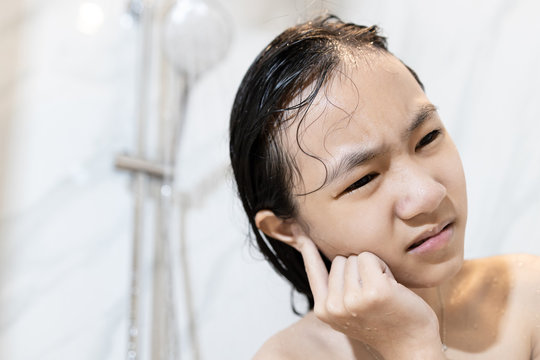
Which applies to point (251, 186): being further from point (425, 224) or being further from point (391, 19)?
point (391, 19)

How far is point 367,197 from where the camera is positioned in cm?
68

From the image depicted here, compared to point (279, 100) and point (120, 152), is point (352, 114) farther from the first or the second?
point (120, 152)

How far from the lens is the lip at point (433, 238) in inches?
26.7

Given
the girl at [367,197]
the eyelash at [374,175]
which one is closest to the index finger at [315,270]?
the girl at [367,197]

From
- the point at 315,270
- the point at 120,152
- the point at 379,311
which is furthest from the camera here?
the point at 120,152

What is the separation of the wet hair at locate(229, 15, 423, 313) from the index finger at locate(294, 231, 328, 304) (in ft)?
0.14

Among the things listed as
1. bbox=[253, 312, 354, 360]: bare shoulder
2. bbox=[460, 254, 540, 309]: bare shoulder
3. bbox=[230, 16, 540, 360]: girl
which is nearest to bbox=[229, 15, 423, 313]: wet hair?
bbox=[230, 16, 540, 360]: girl

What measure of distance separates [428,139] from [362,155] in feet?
0.30

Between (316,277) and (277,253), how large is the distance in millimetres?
167

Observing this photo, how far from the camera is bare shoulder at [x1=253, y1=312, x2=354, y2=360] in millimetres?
814

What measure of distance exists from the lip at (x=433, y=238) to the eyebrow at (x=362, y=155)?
0.11 m

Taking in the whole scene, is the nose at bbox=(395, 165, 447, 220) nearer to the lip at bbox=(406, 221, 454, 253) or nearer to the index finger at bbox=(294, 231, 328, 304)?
the lip at bbox=(406, 221, 454, 253)

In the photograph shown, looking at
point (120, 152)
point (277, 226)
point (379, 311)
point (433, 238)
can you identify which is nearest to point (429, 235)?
point (433, 238)

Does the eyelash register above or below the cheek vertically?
above
